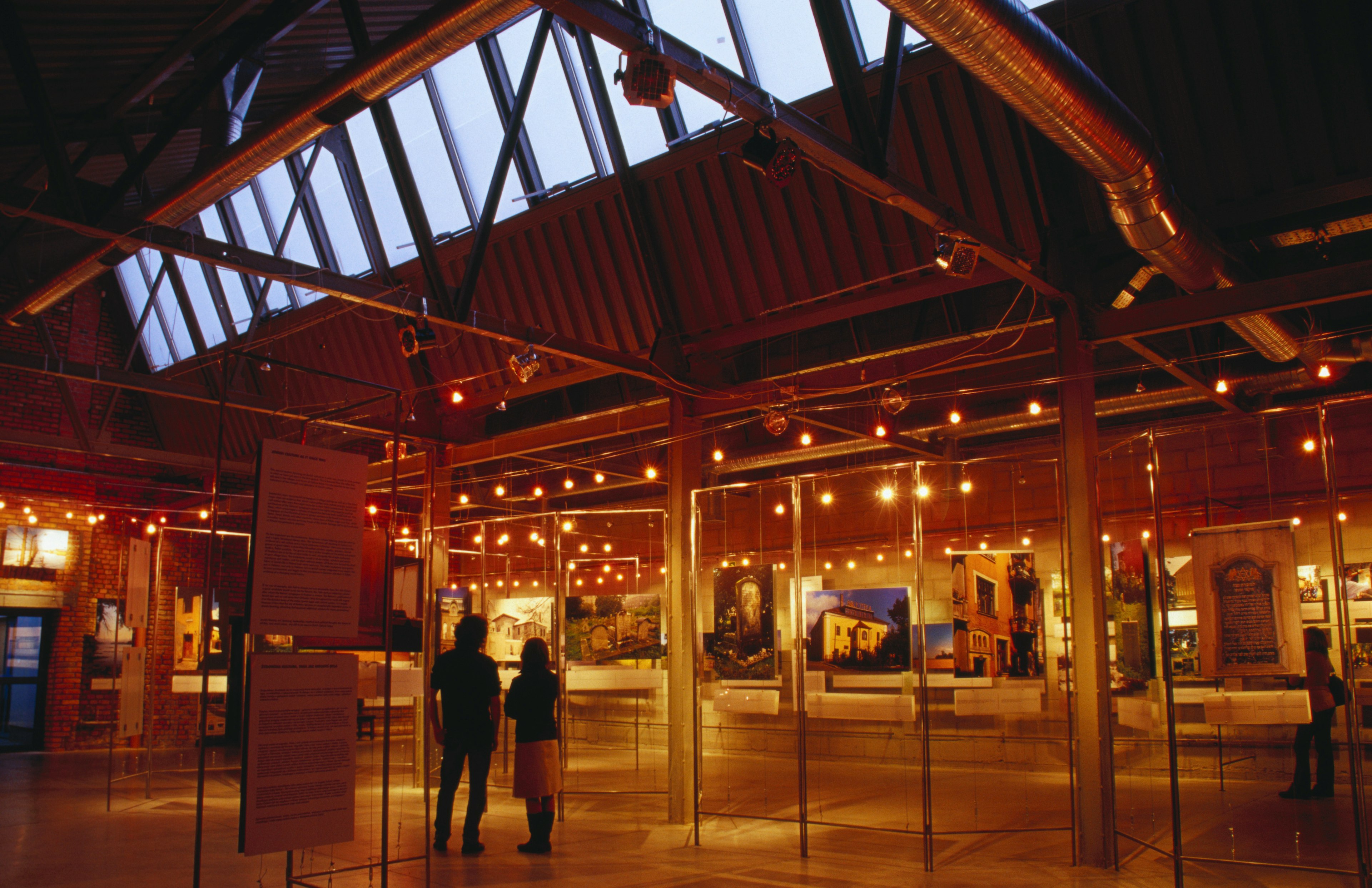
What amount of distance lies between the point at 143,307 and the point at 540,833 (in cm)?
1264

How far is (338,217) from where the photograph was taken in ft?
40.9

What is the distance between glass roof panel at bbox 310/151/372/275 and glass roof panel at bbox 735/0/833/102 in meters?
5.82

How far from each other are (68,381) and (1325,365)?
16.0 meters

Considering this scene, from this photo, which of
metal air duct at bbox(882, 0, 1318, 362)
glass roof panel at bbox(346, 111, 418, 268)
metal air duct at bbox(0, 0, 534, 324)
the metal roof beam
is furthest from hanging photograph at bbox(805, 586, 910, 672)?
glass roof panel at bbox(346, 111, 418, 268)

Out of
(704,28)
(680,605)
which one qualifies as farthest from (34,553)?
(704,28)

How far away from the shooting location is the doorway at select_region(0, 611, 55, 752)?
1484 centimetres

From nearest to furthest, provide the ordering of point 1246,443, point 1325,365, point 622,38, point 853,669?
1. point 622,38
2. point 853,669
3. point 1325,365
4. point 1246,443

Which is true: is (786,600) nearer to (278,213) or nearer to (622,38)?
(278,213)

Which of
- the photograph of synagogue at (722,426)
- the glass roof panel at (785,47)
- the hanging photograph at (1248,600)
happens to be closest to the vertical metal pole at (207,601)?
the photograph of synagogue at (722,426)

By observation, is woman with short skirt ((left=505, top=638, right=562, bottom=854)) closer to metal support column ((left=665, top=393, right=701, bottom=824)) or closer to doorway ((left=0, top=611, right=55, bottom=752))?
metal support column ((left=665, top=393, right=701, bottom=824))

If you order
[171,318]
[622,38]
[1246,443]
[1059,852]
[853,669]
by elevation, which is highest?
[171,318]

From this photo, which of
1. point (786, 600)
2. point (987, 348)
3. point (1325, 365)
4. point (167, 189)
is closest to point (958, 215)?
point (987, 348)

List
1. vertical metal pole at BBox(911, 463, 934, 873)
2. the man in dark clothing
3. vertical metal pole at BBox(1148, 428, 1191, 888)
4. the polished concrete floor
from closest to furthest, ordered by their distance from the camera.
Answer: vertical metal pole at BBox(1148, 428, 1191, 888), the polished concrete floor, vertical metal pole at BBox(911, 463, 934, 873), the man in dark clothing

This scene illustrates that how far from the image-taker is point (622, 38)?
5.05m
